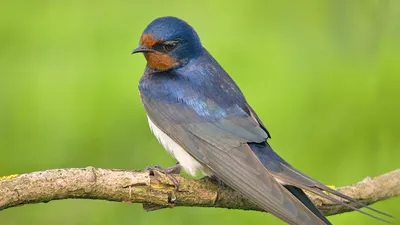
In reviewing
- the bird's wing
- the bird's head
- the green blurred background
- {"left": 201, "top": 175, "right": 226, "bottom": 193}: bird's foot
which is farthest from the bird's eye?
the green blurred background

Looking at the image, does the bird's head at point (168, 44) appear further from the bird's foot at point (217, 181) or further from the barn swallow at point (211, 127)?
the bird's foot at point (217, 181)

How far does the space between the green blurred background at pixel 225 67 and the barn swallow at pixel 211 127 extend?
683mm

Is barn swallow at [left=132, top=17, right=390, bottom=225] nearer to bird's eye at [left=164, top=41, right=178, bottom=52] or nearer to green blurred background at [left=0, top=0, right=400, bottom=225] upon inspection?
bird's eye at [left=164, top=41, right=178, bottom=52]

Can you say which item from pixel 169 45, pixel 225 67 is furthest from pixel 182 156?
pixel 225 67

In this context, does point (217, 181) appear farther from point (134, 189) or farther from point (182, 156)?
point (134, 189)

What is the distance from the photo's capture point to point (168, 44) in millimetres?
3189

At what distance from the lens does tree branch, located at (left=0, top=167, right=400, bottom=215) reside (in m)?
2.51

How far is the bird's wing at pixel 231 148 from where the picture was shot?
2.76m

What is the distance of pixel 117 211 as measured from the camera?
375 centimetres

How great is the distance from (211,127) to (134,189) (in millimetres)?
443

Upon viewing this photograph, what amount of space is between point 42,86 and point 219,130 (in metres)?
1.64

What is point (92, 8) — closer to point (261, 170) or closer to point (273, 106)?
point (273, 106)

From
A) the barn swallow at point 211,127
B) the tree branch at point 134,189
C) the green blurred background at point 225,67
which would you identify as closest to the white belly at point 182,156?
the barn swallow at point 211,127

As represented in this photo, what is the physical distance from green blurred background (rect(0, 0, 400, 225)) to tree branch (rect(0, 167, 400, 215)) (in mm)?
648
